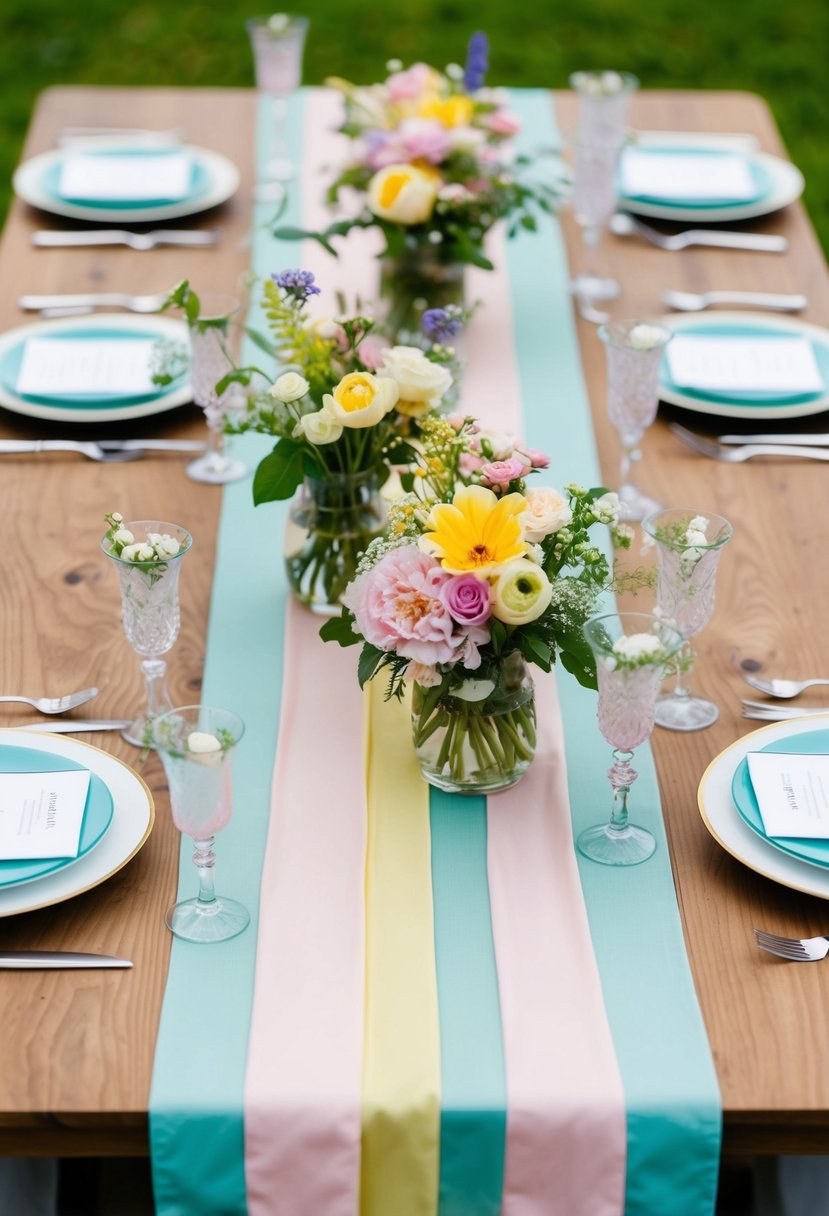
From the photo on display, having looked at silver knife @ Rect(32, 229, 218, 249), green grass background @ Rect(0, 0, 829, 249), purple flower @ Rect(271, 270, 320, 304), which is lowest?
green grass background @ Rect(0, 0, 829, 249)

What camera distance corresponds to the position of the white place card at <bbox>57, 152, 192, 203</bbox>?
2861 mm

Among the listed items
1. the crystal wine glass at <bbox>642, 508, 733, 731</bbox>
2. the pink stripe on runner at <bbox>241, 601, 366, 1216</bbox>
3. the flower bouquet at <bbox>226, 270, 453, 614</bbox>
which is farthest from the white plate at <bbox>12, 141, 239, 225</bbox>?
the crystal wine glass at <bbox>642, 508, 733, 731</bbox>

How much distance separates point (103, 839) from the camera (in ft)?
4.95

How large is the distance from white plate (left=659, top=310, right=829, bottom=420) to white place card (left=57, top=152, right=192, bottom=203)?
0.97 metres

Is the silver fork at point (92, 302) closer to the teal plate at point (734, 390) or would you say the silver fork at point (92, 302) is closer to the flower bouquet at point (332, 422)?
the flower bouquet at point (332, 422)

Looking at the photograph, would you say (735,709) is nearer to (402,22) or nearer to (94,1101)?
(94,1101)

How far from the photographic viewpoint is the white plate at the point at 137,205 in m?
2.83

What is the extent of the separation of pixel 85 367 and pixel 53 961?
118 centimetres

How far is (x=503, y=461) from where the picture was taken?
1525 mm

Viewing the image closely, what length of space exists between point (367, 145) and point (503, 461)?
109cm

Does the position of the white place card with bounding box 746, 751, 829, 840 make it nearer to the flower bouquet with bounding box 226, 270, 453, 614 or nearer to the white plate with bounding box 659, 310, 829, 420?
the flower bouquet with bounding box 226, 270, 453, 614

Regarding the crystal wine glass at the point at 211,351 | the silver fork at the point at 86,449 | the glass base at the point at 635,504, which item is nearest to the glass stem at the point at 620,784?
the glass base at the point at 635,504

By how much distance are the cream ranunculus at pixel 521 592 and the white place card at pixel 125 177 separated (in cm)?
167

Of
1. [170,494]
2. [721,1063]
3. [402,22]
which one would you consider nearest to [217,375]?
[170,494]
